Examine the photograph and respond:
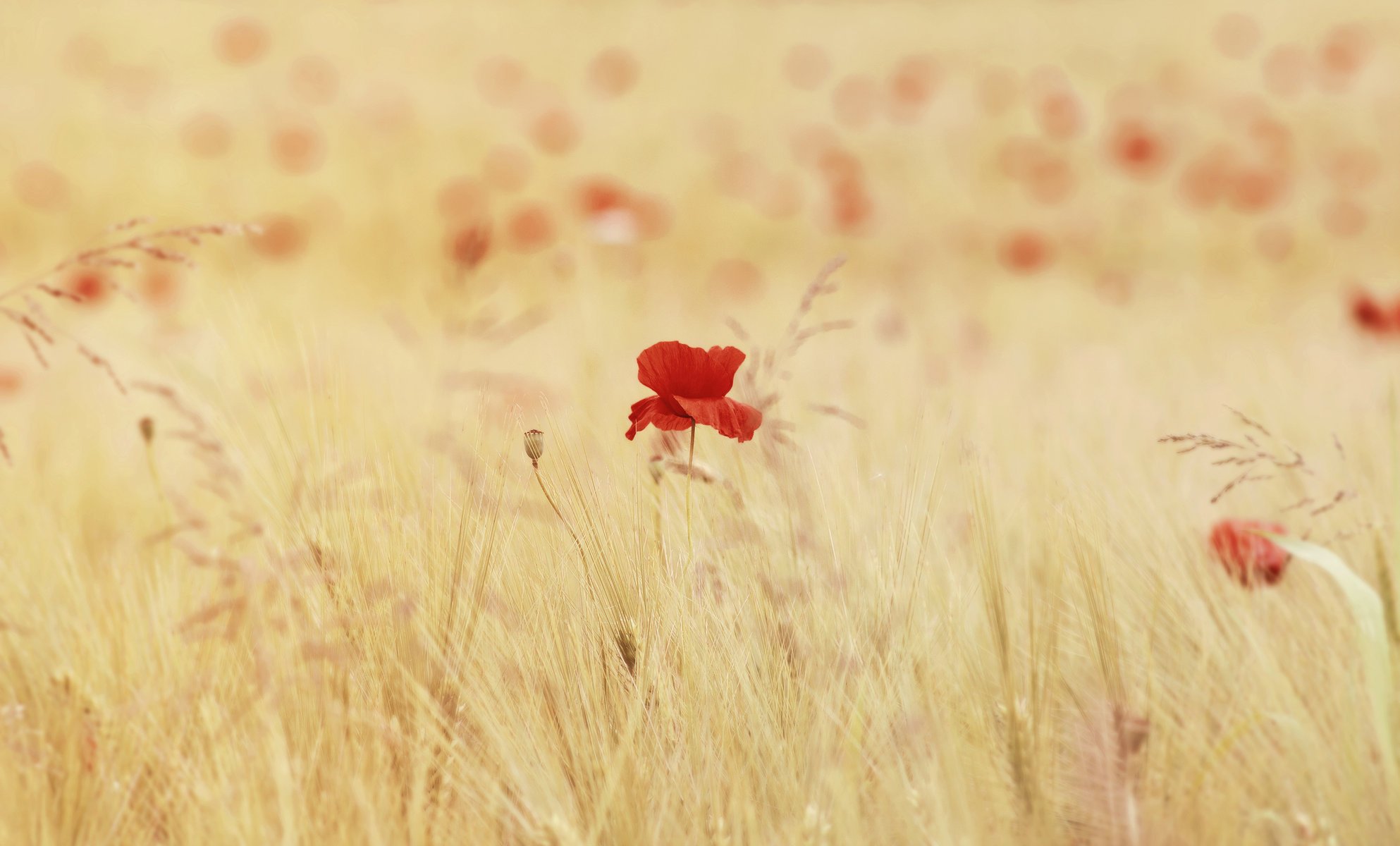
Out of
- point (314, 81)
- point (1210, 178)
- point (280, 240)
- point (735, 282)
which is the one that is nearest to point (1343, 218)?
point (1210, 178)

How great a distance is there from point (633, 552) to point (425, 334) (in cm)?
169

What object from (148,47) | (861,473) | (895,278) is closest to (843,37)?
(895,278)

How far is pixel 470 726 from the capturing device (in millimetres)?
689

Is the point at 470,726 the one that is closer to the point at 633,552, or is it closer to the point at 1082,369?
the point at 633,552

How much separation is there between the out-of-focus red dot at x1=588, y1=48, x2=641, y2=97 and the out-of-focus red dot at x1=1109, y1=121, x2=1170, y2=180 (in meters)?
1.59

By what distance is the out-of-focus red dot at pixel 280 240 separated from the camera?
276 centimetres

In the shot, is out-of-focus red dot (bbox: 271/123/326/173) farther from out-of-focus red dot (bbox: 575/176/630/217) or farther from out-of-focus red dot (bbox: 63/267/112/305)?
out-of-focus red dot (bbox: 575/176/630/217)

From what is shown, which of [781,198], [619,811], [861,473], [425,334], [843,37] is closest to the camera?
[619,811]

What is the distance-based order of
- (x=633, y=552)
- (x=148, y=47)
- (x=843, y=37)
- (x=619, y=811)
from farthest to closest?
1. (x=843, y=37)
2. (x=148, y=47)
3. (x=633, y=552)
4. (x=619, y=811)

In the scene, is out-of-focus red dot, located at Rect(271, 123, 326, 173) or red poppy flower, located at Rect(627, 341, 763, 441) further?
out-of-focus red dot, located at Rect(271, 123, 326, 173)

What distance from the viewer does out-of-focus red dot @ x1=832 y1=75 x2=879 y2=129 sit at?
3969mm

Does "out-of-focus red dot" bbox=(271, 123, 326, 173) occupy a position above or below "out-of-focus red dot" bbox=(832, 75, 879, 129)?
below

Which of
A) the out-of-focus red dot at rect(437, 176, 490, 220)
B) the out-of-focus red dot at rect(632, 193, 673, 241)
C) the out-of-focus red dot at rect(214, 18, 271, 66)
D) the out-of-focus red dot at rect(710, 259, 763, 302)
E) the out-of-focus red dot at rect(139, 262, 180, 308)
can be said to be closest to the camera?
the out-of-focus red dot at rect(139, 262, 180, 308)

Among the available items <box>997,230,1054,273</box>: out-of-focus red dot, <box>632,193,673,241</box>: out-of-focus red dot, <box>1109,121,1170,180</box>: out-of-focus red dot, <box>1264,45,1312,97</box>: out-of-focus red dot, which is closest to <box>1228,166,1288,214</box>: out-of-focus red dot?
<box>1109,121,1170,180</box>: out-of-focus red dot
